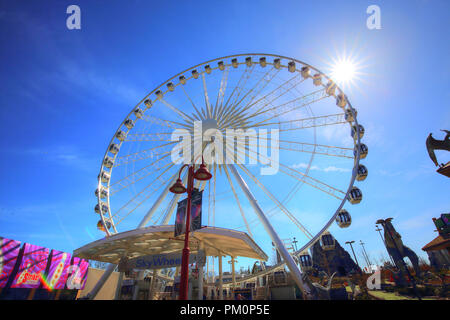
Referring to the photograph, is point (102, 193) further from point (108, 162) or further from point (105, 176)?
point (108, 162)

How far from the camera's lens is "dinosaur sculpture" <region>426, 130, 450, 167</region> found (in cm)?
1286

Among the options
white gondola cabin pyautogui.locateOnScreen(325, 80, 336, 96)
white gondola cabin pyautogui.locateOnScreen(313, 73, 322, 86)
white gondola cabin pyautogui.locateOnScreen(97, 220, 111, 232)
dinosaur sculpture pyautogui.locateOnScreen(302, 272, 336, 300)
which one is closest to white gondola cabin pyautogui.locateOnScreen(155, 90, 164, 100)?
white gondola cabin pyautogui.locateOnScreen(97, 220, 111, 232)

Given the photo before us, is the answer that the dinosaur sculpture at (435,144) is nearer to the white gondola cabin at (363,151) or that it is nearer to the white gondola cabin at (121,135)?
the white gondola cabin at (363,151)

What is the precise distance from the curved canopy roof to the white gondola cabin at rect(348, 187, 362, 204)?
26.7 feet

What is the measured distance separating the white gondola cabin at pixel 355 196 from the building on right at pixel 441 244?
11344 mm

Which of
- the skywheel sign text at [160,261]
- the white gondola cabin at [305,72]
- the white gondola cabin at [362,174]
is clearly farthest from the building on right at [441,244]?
the skywheel sign text at [160,261]

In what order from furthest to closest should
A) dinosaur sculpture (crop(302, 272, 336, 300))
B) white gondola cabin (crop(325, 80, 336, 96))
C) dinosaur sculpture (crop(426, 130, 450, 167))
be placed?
white gondola cabin (crop(325, 80, 336, 96)), dinosaur sculpture (crop(426, 130, 450, 167)), dinosaur sculpture (crop(302, 272, 336, 300))

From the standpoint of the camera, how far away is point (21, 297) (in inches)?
635

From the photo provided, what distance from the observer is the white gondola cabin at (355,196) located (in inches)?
641

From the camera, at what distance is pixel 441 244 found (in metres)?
23.1

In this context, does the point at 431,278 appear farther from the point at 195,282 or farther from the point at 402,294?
the point at 195,282

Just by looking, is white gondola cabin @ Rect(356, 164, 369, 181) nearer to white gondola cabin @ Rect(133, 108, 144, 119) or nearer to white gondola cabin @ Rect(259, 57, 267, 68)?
white gondola cabin @ Rect(259, 57, 267, 68)
